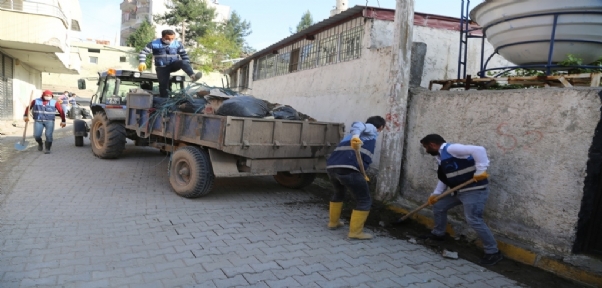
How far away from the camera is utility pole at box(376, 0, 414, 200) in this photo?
5211 mm

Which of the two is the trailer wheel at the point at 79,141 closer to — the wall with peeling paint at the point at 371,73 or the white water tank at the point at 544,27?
the wall with peeling paint at the point at 371,73

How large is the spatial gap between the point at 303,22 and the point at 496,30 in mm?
44968

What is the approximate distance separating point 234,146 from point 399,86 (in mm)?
2475

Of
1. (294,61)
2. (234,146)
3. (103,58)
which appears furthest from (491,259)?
(103,58)

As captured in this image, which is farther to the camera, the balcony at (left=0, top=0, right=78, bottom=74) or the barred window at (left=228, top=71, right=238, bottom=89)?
the barred window at (left=228, top=71, right=238, bottom=89)

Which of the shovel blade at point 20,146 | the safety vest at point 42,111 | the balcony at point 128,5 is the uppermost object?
the balcony at point 128,5

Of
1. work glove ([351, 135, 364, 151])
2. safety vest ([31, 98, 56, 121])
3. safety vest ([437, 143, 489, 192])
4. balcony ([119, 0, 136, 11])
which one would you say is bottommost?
safety vest ([437, 143, 489, 192])

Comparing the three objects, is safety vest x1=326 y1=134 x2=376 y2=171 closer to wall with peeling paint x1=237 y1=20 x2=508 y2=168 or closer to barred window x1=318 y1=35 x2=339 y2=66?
wall with peeling paint x1=237 y1=20 x2=508 y2=168

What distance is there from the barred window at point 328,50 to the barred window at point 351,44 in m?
0.30

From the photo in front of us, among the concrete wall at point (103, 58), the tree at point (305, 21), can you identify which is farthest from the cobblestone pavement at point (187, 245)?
the tree at point (305, 21)

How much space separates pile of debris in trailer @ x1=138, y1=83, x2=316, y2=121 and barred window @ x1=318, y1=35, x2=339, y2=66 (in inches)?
113

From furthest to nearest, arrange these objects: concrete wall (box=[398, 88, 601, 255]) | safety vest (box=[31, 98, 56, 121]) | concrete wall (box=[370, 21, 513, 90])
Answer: safety vest (box=[31, 98, 56, 121]) < concrete wall (box=[370, 21, 513, 90]) < concrete wall (box=[398, 88, 601, 255])

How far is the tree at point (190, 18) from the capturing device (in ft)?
124

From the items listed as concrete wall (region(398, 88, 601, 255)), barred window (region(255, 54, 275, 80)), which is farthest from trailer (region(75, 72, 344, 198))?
barred window (region(255, 54, 275, 80))
